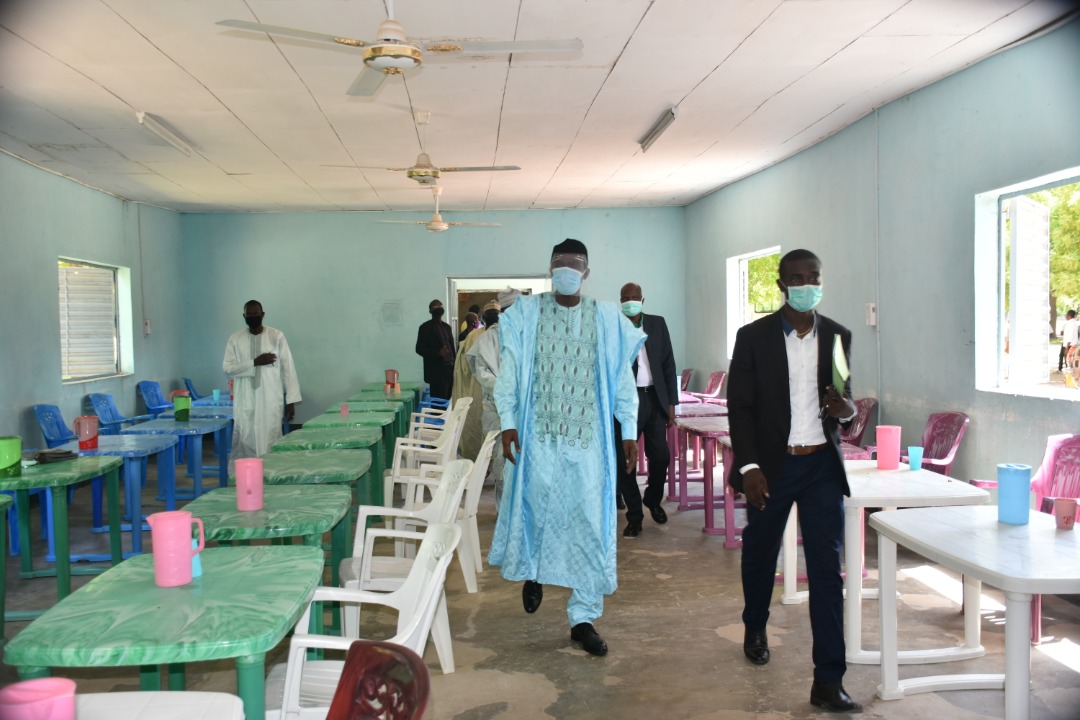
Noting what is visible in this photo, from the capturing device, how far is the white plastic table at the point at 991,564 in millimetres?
2139

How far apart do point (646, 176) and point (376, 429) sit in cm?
515

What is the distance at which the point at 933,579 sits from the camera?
178 inches

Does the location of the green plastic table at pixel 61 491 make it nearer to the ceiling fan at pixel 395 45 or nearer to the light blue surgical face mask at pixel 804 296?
the ceiling fan at pixel 395 45

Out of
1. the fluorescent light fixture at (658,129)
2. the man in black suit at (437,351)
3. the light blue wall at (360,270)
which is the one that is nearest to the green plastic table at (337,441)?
the fluorescent light fixture at (658,129)

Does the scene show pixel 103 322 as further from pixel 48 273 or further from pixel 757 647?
pixel 757 647

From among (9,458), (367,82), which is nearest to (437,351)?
Answer: (367,82)

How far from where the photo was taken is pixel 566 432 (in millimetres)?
3432

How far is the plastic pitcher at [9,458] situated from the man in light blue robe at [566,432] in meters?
2.21

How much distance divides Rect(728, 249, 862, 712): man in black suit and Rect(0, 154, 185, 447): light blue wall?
20.9ft

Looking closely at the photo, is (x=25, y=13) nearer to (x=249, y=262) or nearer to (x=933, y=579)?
(x=933, y=579)

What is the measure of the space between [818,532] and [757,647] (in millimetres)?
715

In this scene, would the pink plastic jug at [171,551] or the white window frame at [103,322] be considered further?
the white window frame at [103,322]

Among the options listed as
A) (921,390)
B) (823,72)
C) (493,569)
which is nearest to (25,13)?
(493,569)

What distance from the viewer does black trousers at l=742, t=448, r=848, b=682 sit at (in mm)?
2867
